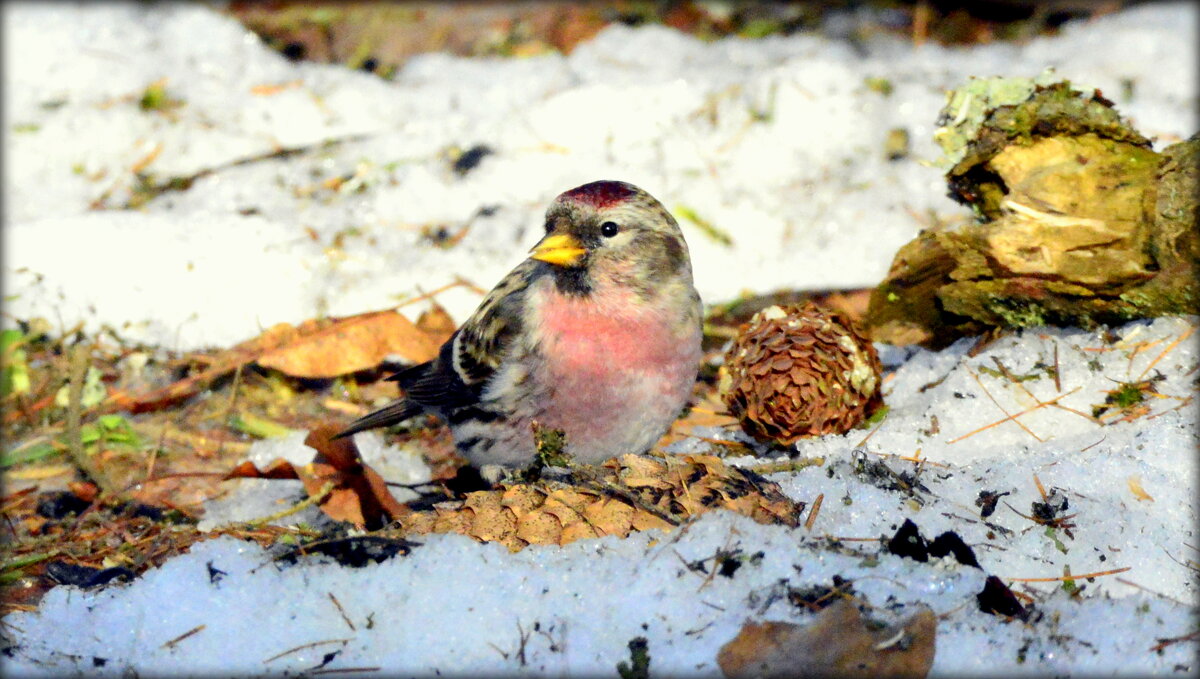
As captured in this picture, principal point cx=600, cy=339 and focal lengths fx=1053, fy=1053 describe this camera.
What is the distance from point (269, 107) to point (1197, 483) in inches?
195

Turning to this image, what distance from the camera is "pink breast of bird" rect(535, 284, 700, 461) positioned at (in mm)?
3705

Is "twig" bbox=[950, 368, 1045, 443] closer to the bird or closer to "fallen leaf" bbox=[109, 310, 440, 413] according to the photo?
the bird

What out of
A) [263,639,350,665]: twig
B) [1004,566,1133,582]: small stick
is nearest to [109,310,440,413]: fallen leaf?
[263,639,350,665]: twig

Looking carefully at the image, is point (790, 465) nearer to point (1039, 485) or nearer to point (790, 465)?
point (790, 465)

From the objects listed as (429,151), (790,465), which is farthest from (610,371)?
(429,151)

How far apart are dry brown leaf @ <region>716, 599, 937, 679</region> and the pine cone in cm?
117

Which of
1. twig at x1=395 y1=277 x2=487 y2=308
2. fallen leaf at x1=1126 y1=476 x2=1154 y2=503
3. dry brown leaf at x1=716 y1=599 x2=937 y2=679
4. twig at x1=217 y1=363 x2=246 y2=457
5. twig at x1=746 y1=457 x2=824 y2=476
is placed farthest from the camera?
twig at x1=395 y1=277 x2=487 y2=308

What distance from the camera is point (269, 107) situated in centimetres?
595

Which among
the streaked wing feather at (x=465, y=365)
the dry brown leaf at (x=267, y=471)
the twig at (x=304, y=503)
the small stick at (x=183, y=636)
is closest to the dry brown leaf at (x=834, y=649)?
the small stick at (x=183, y=636)

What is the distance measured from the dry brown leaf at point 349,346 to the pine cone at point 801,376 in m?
1.68

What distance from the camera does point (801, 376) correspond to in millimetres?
3516

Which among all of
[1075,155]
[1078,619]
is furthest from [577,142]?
[1078,619]

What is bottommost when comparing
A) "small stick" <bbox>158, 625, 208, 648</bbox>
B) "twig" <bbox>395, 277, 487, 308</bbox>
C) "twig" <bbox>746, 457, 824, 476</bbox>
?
"twig" <bbox>395, 277, 487, 308</bbox>

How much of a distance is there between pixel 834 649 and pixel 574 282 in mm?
1842
